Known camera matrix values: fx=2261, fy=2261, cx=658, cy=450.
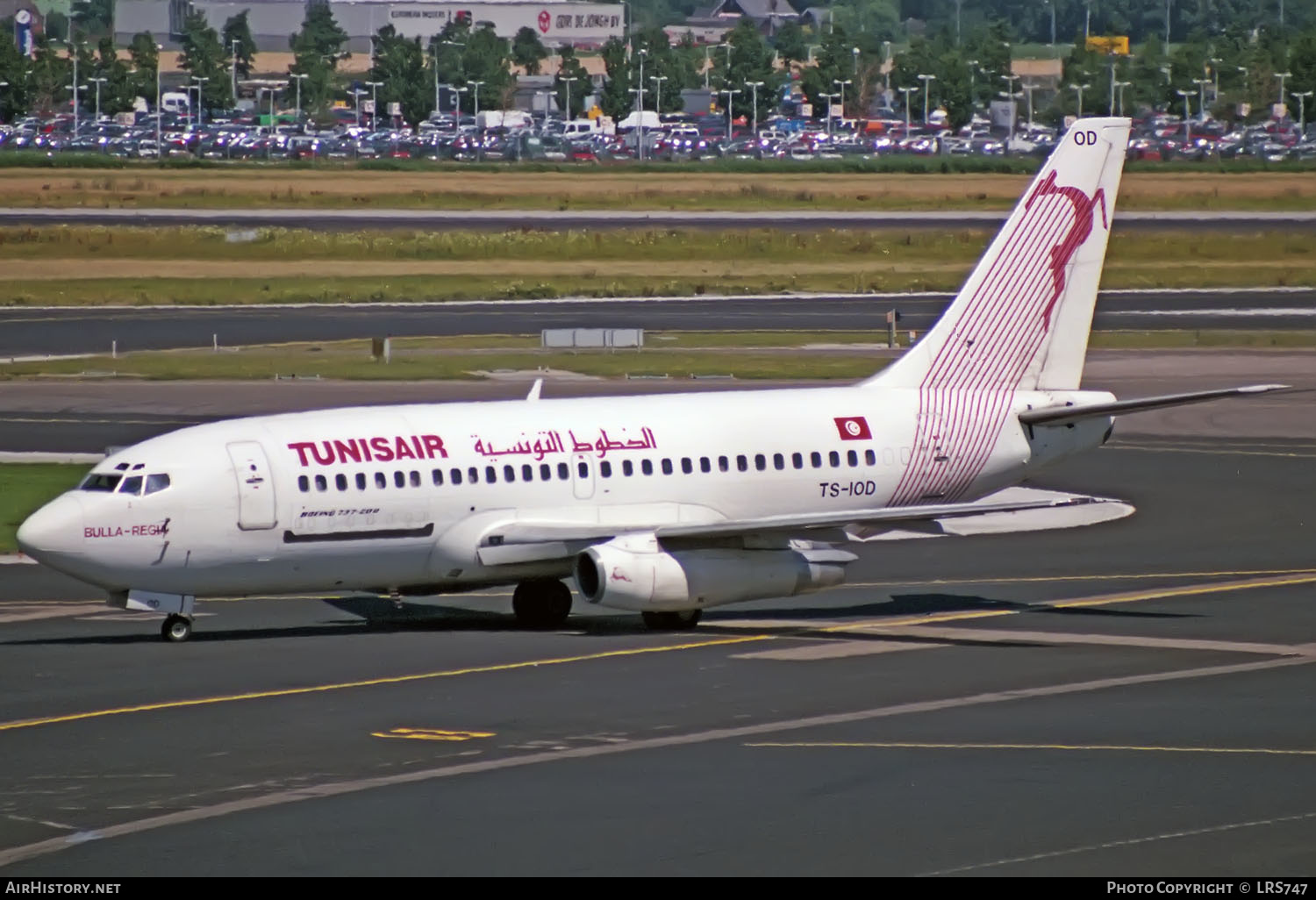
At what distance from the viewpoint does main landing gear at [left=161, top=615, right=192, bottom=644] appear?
3906 centimetres

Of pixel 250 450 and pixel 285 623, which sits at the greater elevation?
pixel 250 450

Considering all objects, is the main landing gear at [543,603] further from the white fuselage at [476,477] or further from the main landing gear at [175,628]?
the main landing gear at [175,628]

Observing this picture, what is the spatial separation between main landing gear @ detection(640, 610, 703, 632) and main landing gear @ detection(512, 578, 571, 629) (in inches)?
66.7

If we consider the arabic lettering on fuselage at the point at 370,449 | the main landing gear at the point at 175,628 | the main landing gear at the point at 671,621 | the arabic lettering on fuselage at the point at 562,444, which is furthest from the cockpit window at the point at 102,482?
the main landing gear at the point at 671,621

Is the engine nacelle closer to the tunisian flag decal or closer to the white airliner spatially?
the white airliner

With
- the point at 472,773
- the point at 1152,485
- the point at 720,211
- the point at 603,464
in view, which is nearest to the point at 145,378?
the point at 1152,485

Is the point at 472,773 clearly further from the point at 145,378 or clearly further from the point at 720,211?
the point at 720,211

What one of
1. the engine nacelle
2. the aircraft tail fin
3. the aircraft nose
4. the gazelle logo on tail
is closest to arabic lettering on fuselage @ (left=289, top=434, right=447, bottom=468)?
the engine nacelle

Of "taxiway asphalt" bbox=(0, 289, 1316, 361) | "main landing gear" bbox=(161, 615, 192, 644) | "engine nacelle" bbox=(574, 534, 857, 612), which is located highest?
"engine nacelle" bbox=(574, 534, 857, 612)

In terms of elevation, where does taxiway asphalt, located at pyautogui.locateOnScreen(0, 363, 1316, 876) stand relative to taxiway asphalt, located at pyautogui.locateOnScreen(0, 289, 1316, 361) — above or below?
above

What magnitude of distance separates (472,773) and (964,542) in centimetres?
2635

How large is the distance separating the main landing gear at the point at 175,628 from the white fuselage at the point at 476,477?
2.41 feet
